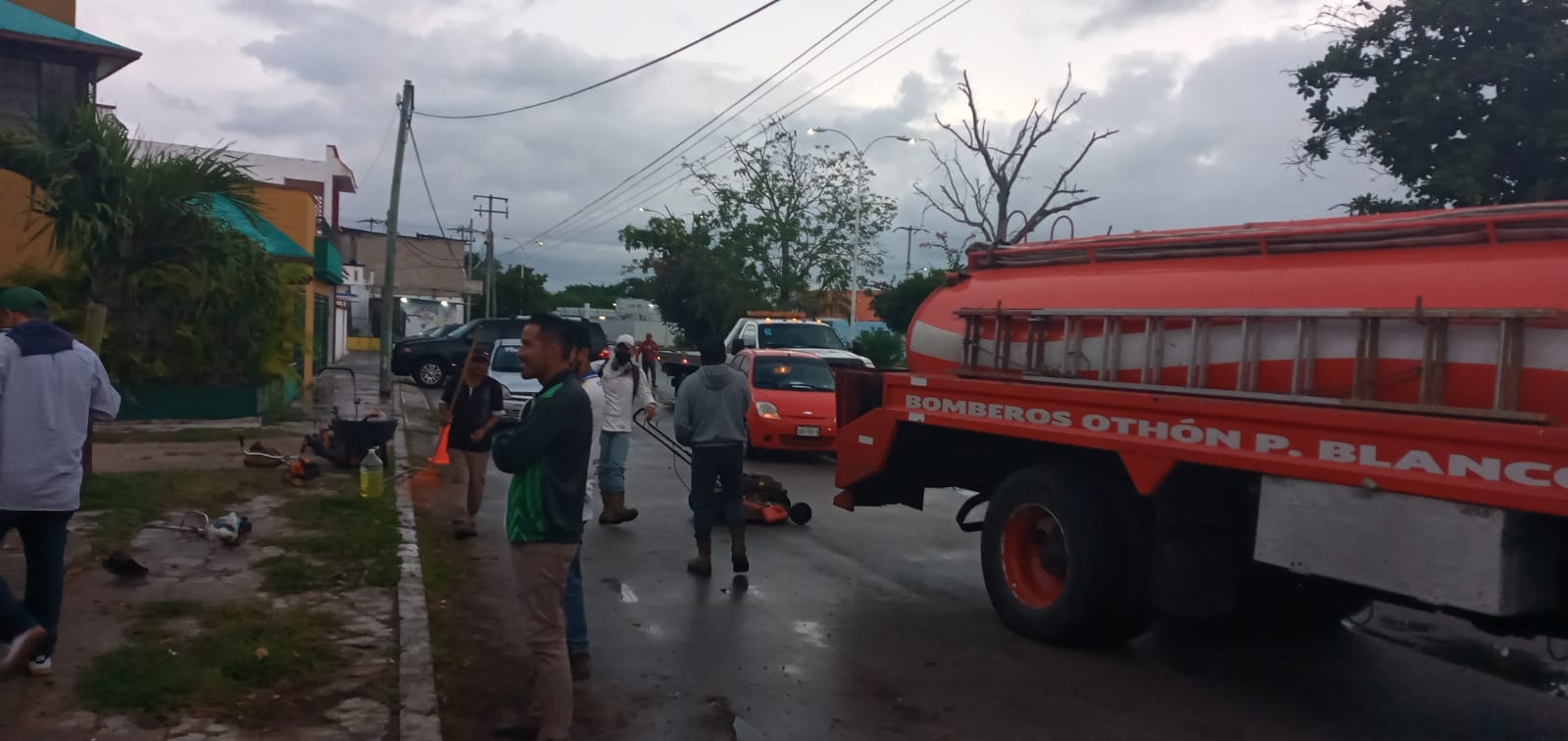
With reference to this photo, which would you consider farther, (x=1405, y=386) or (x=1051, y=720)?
(x=1051, y=720)

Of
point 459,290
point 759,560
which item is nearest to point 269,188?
point 759,560

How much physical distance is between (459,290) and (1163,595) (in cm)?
7414

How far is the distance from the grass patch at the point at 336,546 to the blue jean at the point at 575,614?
1.93 meters

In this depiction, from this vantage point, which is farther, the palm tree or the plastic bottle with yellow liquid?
the palm tree

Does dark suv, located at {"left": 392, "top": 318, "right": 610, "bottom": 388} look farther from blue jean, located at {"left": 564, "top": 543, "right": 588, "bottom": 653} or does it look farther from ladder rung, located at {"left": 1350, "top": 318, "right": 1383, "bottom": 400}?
ladder rung, located at {"left": 1350, "top": 318, "right": 1383, "bottom": 400}

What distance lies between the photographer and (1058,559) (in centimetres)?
688

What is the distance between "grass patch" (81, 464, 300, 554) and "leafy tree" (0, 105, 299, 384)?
12.3 feet

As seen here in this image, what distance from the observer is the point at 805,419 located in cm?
1519

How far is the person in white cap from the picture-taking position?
10.3m

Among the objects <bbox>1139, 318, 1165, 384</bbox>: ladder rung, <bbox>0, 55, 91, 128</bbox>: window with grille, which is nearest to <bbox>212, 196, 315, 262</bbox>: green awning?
<bbox>0, 55, 91, 128</bbox>: window with grille

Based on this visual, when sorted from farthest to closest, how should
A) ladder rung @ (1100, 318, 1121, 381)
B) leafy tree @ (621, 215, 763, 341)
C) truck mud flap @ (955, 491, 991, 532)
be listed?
1. leafy tree @ (621, 215, 763, 341)
2. truck mud flap @ (955, 491, 991, 532)
3. ladder rung @ (1100, 318, 1121, 381)

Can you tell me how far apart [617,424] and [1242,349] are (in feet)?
19.4

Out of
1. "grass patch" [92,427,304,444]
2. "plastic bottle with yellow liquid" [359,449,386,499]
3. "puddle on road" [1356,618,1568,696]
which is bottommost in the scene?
"grass patch" [92,427,304,444]

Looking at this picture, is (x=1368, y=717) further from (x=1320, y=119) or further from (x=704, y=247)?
(x=704, y=247)
